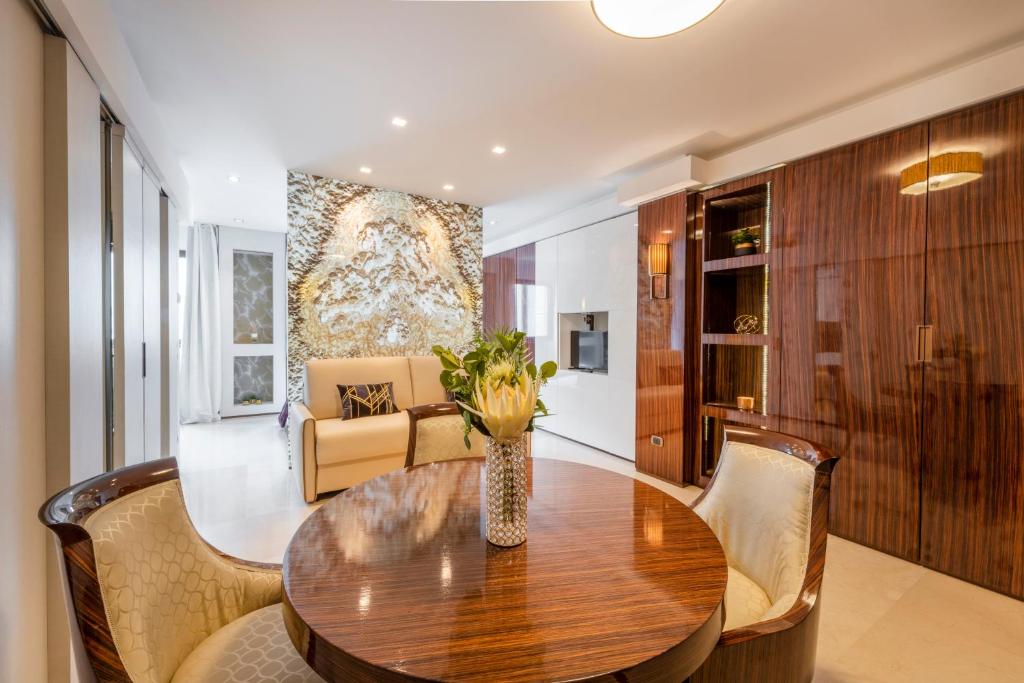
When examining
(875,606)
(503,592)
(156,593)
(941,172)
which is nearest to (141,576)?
(156,593)

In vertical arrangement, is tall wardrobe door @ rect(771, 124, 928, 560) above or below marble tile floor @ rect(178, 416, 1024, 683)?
above

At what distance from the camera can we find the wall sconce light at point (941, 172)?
2.21 m

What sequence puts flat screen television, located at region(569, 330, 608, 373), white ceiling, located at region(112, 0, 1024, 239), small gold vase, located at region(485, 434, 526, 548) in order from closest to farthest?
small gold vase, located at region(485, 434, 526, 548), white ceiling, located at region(112, 0, 1024, 239), flat screen television, located at region(569, 330, 608, 373)

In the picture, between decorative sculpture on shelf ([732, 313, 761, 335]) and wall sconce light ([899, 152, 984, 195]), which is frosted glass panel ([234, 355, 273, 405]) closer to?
decorative sculpture on shelf ([732, 313, 761, 335])

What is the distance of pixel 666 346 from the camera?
3688mm

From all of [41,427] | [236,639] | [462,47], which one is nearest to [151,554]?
[236,639]

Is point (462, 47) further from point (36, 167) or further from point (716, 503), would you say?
point (716, 503)

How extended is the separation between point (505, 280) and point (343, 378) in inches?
117

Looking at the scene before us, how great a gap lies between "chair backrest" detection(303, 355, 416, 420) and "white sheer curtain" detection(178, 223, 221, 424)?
→ 3213mm

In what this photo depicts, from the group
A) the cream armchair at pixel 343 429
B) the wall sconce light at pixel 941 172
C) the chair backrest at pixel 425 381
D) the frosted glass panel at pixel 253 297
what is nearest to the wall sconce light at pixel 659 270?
the wall sconce light at pixel 941 172

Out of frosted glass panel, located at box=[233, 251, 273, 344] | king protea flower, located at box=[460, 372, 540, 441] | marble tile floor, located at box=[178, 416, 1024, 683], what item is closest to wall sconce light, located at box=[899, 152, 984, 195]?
marble tile floor, located at box=[178, 416, 1024, 683]

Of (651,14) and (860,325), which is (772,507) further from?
(860,325)

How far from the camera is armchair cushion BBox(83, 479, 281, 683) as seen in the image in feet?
2.80

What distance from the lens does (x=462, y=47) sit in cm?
215
